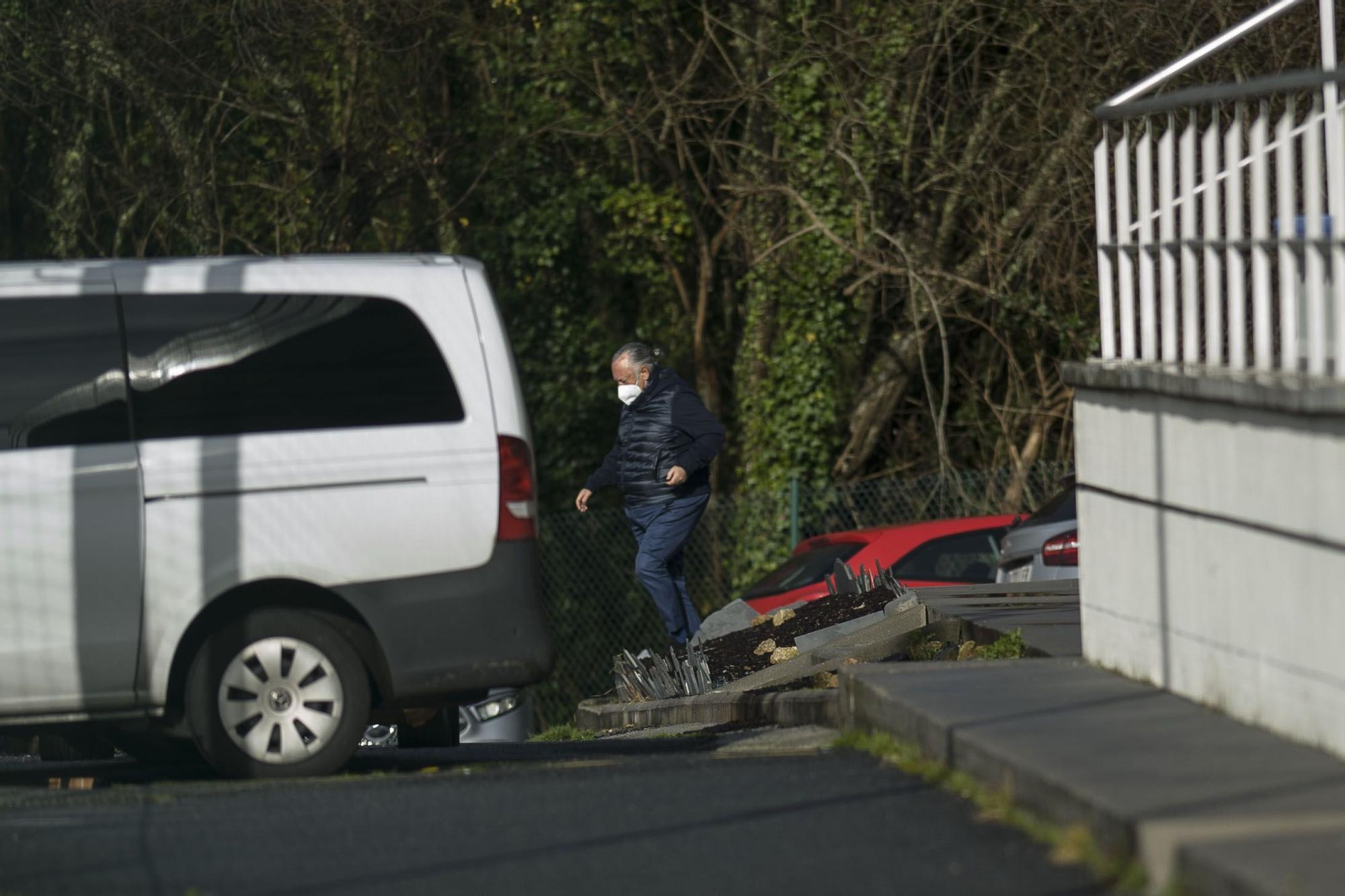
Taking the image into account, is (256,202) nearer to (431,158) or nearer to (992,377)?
(431,158)

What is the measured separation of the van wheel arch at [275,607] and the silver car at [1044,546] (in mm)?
6218

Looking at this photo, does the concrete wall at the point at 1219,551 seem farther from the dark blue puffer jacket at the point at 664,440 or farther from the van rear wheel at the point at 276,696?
the dark blue puffer jacket at the point at 664,440

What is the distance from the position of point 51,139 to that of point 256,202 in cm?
260

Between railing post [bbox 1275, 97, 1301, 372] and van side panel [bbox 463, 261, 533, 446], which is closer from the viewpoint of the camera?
railing post [bbox 1275, 97, 1301, 372]

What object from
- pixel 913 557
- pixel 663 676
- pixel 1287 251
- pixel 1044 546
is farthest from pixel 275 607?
pixel 913 557

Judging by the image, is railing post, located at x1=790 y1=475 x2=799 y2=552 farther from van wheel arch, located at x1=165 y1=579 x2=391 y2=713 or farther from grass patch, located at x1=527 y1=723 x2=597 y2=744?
van wheel arch, located at x1=165 y1=579 x2=391 y2=713

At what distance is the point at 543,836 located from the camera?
5.64 metres

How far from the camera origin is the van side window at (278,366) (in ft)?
24.1

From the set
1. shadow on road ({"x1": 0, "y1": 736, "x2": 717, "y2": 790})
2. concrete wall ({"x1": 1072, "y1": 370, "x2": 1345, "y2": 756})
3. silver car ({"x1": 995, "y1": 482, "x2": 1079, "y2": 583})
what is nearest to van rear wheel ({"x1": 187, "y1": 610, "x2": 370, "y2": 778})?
shadow on road ({"x1": 0, "y1": 736, "x2": 717, "y2": 790})

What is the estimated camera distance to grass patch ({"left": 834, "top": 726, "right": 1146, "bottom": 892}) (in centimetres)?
465

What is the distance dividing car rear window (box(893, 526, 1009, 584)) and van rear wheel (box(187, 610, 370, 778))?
24.8 ft

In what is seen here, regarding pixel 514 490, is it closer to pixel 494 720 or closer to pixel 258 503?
pixel 258 503

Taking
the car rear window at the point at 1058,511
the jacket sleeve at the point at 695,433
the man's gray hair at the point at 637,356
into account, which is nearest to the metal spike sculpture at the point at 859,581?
the car rear window at the point at 1058,511

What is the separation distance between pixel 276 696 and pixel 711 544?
1156cm
